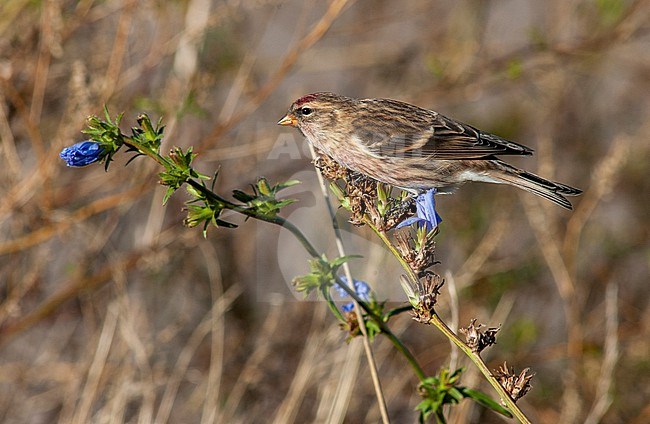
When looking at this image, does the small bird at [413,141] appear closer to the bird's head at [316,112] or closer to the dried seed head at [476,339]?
the bird's head at [316,112]

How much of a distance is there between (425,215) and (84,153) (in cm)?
82

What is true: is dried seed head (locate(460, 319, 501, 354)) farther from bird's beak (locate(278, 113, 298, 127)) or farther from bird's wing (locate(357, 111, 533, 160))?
bird's beak (locate(278, 113, 298, 127))

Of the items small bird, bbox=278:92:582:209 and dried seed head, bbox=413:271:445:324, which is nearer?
dried seed head, bbox=413:271:445:324

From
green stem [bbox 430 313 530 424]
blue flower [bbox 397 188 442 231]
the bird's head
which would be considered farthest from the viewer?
the bird's head

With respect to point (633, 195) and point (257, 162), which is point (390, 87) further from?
point (633, 195)

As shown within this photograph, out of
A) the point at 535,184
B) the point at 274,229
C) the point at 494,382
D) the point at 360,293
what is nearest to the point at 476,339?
the point at 494,382

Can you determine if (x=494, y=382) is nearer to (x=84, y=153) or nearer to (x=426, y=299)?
(x=426, y=299)

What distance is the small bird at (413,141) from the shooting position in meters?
2.73

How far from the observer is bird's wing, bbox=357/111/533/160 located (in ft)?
9.69

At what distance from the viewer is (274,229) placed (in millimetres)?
6480

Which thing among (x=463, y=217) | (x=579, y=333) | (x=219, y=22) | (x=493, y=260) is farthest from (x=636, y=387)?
(x=219, y=22)

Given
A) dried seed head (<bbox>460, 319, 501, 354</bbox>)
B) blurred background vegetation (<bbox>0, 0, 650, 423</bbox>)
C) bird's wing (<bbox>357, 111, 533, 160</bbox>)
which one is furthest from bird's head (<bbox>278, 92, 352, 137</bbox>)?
dried seed head (<bbox>460, 319, 501, 354</bbox>)

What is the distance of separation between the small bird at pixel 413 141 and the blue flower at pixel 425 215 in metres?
0.31

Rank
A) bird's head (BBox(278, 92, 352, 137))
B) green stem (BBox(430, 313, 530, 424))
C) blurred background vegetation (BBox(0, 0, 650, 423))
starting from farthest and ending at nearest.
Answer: blurred background vegetation (BBox(0, 0, 650, 423)) → bird's head (BBox(278, 92, 352, 137)) → green stem (BBox(430, 313, 530, 424))
